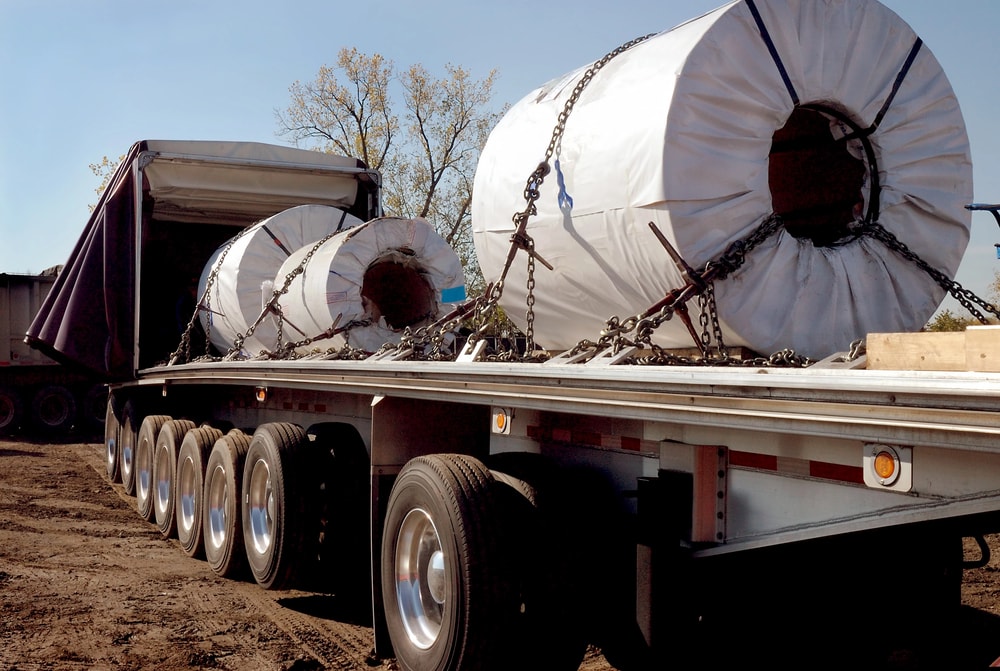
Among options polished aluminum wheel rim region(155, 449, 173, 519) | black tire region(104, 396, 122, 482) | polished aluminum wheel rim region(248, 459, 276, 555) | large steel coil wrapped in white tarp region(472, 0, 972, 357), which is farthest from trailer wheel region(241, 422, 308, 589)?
black tire region(104, 396, 122, 482)

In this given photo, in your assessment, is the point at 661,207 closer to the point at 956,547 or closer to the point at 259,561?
the point at 956,547

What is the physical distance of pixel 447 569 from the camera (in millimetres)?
4078

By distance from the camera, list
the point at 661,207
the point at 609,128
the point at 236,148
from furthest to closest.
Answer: the point at 236,148 < the point at 609,128 < the point at 661,207

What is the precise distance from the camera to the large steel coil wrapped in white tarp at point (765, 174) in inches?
154

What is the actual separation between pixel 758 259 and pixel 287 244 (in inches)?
247

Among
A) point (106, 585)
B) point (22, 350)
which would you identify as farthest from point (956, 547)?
point (22, 350)

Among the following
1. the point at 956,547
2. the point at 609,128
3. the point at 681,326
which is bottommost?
the point at 956,547

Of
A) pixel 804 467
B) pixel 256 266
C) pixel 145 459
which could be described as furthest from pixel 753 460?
pixel 145 459

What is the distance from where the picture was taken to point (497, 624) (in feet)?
Answer: 12.8

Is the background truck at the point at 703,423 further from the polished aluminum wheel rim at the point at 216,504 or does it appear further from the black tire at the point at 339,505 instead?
the polished aluminum wheel rim at the point at 216,504

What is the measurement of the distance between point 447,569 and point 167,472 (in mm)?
6281

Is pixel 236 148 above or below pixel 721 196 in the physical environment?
above

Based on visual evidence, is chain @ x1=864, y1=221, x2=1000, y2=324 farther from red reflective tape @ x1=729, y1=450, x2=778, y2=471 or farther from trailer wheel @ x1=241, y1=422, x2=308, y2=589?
trailer wheel @ x1=241, y1=422, x2=308, y2=589

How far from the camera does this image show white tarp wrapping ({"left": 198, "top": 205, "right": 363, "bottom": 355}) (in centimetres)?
923
